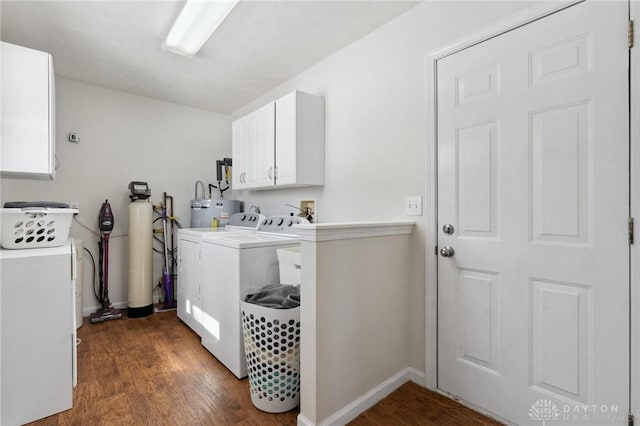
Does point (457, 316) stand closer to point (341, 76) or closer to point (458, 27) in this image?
point (458, 27)

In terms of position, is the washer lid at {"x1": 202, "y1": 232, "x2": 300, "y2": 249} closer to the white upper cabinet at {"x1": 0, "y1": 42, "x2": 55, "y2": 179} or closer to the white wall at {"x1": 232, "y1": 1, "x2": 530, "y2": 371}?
the white wall at {"x1": 232, "y1": 1, "x2": 530, "y2": 371}

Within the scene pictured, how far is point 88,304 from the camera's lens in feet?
Answer: 10.4

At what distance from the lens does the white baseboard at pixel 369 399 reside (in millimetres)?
1494

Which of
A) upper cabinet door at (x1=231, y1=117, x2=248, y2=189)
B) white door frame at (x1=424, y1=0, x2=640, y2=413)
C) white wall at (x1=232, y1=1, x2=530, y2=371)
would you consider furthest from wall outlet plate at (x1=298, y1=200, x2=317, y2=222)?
white door frame at (x1=424, y1=0, x2=640, y2=413)

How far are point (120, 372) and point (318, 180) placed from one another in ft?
6.60

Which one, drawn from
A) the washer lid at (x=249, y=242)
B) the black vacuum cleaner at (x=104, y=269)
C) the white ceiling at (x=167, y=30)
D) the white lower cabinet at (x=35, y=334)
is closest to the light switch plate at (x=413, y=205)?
the washer lid at (x=249, y=242)

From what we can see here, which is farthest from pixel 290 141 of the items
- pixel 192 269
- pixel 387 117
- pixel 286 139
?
pixel 192 269

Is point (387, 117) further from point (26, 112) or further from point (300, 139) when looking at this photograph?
point (26, 112)

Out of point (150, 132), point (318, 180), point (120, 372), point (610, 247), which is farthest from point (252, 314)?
point (150, 132)

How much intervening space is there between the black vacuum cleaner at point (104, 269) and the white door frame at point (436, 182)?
3009 mm

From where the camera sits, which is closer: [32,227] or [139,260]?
[32,227]

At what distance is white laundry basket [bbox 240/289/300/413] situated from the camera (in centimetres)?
164

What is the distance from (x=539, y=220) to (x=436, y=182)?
1.85 ft

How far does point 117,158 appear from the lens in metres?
3.36
